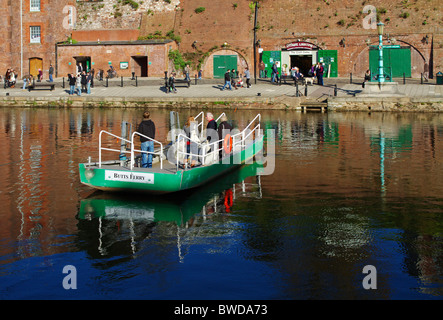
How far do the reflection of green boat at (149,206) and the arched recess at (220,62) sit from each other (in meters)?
40.0

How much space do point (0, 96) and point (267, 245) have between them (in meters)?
36.5

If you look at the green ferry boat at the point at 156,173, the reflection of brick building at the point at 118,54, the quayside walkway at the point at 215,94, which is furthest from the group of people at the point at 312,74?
the green ferry boat at the point at 156,173

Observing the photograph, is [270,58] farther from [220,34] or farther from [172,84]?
[172,84]

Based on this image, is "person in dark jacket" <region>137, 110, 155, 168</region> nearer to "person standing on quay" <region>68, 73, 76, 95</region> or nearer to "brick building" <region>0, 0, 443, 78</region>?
"person standing on quay" <region>68, 73, 76, 95</region>

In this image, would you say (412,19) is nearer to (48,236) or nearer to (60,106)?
(60,106)

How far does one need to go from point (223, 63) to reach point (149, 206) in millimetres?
42520

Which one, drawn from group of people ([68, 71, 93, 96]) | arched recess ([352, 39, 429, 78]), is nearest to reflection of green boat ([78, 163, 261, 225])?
group of people ([68, 71, 93, 96])

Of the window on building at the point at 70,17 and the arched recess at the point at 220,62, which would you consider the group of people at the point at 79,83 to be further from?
the window on building at the point at 70,17

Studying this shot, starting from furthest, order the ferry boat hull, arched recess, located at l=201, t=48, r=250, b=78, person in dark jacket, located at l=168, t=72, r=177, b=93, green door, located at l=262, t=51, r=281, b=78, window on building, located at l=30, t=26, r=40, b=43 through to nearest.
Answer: window on building, located at l=30, t=26, r=40, b=43 → arched recess, located at l=201, t=48, r=250, b=78 → green door, located at l=262, t=51, r=281, b=78 → person in dark jacket, located at l=168, t=72, r=177, b=93 → the ferry boat hull

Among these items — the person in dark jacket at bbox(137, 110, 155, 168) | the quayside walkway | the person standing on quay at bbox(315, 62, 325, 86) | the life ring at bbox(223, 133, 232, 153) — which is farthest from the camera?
the person standing on quay at bbox(315, 62, 325, 86)

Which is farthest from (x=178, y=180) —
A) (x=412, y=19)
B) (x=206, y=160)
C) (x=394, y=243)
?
(x=412, y=19)

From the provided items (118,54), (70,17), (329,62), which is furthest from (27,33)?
(329,62)

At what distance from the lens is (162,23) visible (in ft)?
190

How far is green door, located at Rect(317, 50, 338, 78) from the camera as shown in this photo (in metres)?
52.5
